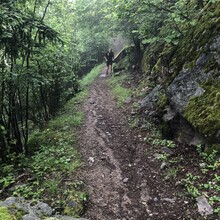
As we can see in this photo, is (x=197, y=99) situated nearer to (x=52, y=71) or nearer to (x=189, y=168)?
(x=189, y=168)

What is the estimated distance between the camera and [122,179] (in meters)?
6.26

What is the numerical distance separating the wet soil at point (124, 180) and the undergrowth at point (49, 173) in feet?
1.01

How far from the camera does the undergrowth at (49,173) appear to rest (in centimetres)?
542

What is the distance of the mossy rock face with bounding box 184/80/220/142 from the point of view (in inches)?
239

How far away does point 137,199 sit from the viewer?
216 inches

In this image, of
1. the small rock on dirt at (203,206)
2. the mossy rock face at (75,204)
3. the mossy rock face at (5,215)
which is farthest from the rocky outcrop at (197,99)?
the mossy rock face at (5,215)

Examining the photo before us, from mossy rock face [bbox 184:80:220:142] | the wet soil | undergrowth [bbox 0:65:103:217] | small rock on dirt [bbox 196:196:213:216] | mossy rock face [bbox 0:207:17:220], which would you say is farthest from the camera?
mossy rock face [bbox 184:80:220:142]

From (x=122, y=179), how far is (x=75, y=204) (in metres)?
1.54

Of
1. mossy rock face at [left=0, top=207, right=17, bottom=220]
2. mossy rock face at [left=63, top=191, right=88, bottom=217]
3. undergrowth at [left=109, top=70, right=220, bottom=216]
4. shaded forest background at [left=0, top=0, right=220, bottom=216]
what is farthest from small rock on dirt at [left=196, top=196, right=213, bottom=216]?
mossy rock face at [left=0, top=207, right=17, bottom=220]

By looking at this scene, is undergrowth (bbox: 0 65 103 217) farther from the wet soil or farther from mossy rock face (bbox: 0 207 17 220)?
mossy rock face (bbox: 0 207 17 220)

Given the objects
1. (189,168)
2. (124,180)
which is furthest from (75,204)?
(189,168)

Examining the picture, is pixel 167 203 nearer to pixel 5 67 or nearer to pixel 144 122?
pixel 144 122

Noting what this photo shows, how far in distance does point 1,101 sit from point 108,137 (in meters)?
3.76

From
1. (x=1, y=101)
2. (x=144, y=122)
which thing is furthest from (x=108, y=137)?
(x=1, y=101)
